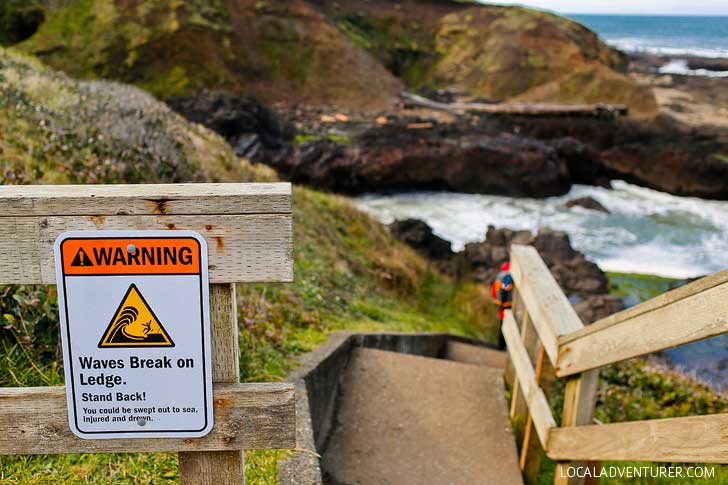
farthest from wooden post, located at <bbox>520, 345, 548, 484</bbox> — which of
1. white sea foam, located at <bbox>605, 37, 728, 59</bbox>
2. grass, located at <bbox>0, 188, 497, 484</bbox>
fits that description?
white sea foam, located at <bbox>605, 37, 728, 59</bbox>

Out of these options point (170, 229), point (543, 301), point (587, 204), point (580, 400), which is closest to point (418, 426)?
point (543, 301)

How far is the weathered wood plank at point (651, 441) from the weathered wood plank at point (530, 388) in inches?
5.0

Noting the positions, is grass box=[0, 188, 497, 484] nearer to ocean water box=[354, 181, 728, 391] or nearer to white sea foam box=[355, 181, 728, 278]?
ocean water box=[354, 181, 728, 391]

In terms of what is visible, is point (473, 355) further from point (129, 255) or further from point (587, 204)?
point (587, 204)

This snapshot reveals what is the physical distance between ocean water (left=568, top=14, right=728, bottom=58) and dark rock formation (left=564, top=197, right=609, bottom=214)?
84330 mm

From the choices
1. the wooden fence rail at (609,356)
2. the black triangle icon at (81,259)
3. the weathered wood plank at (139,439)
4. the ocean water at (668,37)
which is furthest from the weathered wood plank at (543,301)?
the ocean water at (668,37)

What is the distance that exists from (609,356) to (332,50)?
43.3 metres

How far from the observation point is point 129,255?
1.86m

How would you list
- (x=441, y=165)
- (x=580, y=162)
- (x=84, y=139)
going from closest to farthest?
(x=84, y=139)
(x=441, y=165)
(x=580, y=162)

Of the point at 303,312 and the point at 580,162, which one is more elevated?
the point at 303,312

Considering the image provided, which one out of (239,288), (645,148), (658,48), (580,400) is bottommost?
(645,148)

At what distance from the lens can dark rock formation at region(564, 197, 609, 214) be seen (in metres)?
26.7

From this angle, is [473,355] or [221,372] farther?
[473,355]

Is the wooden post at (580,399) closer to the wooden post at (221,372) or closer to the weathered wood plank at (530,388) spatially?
the weathered wood plank at (530,388)
